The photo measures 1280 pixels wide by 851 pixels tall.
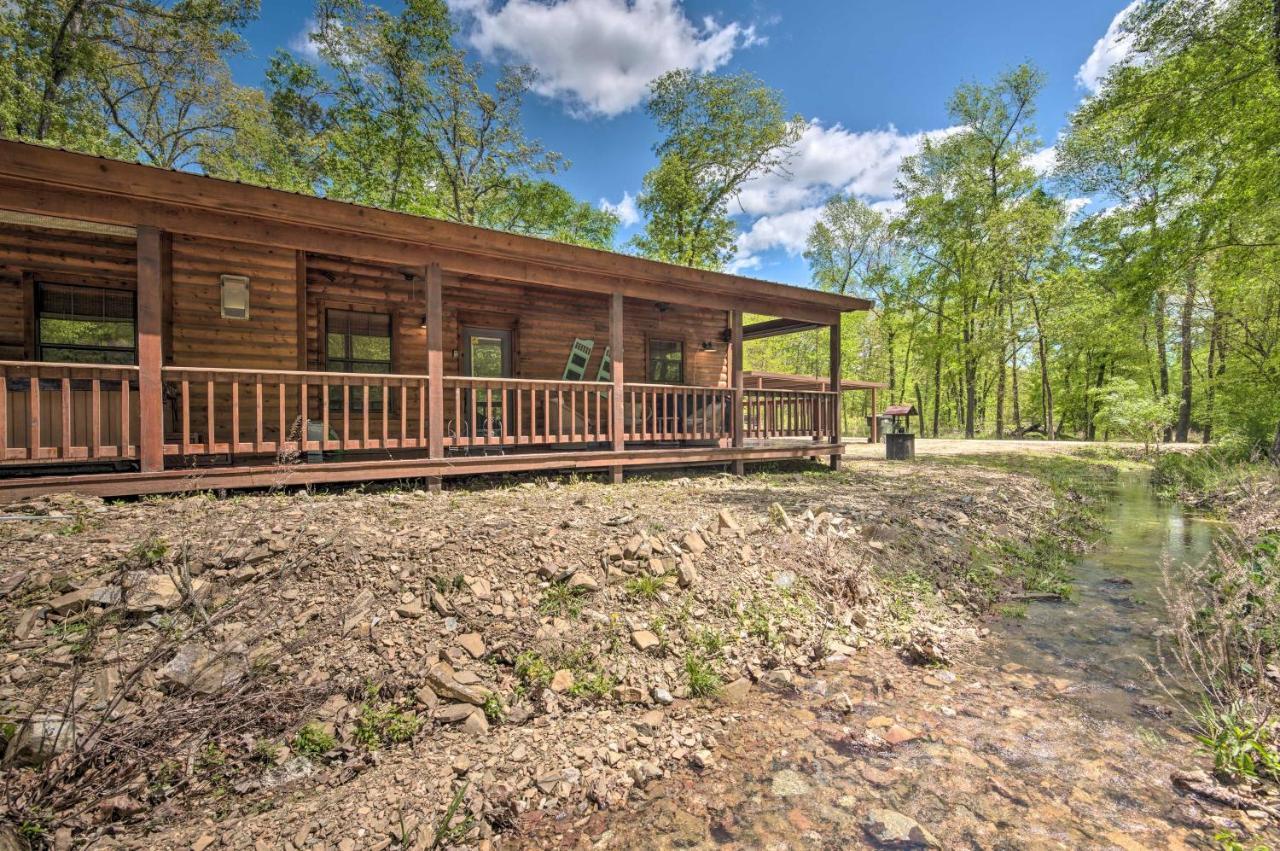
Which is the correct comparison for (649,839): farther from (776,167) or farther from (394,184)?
(776,167)

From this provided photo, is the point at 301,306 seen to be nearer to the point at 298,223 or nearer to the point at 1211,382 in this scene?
the point at 298,223

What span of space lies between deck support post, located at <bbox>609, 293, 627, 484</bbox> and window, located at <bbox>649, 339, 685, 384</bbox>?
11.3ft

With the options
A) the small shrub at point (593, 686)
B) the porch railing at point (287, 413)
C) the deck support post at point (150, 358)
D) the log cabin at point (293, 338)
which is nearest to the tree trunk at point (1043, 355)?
the log cabin at point (293, 338)

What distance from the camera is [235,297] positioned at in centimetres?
686

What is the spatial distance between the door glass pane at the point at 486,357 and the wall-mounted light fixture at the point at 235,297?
3.27 metres

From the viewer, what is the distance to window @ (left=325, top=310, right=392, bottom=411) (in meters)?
8.02

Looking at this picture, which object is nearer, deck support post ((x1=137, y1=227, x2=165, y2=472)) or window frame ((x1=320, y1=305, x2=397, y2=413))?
deck support post ((x1=137, y1=227, x2=165, y2=472))

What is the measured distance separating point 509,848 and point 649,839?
25.1 inches

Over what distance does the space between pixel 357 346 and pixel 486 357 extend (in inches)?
82.6

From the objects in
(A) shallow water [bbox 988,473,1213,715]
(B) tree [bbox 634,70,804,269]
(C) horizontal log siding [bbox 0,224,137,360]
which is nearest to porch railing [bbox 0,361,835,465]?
(C) horizontal log siding [bbox 0,224,137,360]

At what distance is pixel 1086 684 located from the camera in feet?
12.0

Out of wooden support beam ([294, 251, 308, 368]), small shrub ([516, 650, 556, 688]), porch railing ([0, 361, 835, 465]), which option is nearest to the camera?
small shrub ([516, 650, 556, 688])

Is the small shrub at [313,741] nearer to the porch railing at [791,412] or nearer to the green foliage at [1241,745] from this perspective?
the green foliage at [1241,745]

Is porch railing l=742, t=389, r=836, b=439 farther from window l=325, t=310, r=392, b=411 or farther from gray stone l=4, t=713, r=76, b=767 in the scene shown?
gray stone l=4, t=713, r=76, b=767
